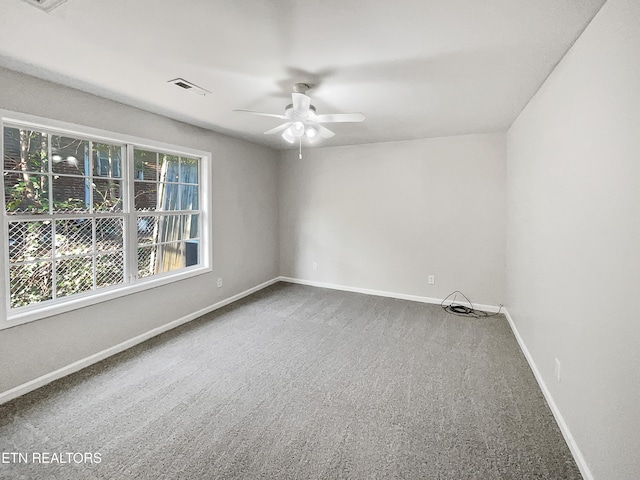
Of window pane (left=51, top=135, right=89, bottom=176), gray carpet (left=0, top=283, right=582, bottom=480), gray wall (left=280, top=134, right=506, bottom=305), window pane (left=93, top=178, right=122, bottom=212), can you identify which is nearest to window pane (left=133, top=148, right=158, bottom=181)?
window pane (left=93, top=178, right=122, bottom=212)

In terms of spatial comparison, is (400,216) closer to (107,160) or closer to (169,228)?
(169,228)

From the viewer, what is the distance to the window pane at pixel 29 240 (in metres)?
2.43

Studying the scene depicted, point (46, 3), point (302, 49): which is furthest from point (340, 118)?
point (46, 3)

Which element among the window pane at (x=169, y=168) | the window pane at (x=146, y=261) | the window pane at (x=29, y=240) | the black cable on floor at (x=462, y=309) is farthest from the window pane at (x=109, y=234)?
the black cable on floor at (x=462, y=309)

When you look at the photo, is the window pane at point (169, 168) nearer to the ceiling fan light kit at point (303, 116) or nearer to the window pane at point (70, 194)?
the window pane at point (70, 194)

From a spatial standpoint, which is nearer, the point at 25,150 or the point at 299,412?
the point at 299,412

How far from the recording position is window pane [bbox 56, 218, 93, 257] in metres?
2.71

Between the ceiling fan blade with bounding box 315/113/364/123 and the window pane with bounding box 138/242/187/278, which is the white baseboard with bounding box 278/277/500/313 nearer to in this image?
the window pane with bounding box 138/242/187/278

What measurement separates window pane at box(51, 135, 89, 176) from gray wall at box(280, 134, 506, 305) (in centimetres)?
323

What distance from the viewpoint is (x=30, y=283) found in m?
2.57

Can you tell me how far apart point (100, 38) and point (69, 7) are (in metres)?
0.30

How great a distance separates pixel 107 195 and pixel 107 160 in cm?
35

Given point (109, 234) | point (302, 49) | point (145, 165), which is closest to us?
point (302, 49)

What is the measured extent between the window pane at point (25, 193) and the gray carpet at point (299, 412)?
146 centimetres
